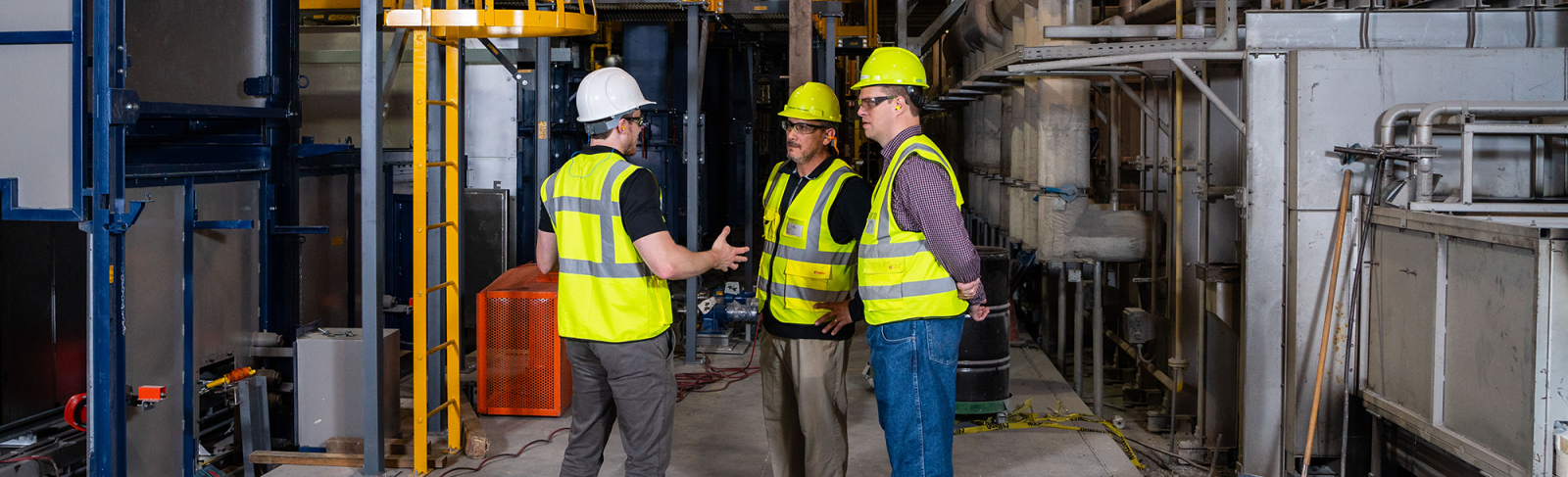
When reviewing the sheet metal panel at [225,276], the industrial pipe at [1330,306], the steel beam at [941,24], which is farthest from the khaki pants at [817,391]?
the steel beam at [941,24]

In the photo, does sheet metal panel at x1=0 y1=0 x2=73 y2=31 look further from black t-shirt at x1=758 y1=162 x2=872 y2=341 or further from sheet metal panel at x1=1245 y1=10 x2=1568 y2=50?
sheet metal panel at x1=1245 y1=10 x2=1568 y2=50

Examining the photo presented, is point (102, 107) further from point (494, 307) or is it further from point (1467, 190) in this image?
point (1467, 190)

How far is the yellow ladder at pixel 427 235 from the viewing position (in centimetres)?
555

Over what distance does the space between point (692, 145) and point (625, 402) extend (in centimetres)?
476

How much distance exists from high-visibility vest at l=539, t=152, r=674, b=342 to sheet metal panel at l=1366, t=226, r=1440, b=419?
3154 mm

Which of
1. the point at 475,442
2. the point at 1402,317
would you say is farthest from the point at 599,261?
the point at 1402,317

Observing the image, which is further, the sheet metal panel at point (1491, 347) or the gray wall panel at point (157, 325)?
the gray wall panel at point (157, 325)

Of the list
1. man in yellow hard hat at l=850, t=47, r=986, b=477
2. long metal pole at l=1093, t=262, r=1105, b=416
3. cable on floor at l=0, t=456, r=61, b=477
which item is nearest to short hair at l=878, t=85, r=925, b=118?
man in yellow hard hat at l=850, t=47, r=986, b=477

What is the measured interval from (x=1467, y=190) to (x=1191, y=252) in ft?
6.35

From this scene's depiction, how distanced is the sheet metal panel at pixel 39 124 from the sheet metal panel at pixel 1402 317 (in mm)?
6079

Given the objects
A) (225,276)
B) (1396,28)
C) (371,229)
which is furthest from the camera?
(225,276)

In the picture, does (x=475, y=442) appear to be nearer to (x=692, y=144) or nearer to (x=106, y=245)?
(x=106, y=245)

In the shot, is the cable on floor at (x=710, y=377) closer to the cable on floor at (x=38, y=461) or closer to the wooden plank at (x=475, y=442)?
the wooden plank at (x=475, y=442)

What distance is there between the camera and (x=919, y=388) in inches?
161
